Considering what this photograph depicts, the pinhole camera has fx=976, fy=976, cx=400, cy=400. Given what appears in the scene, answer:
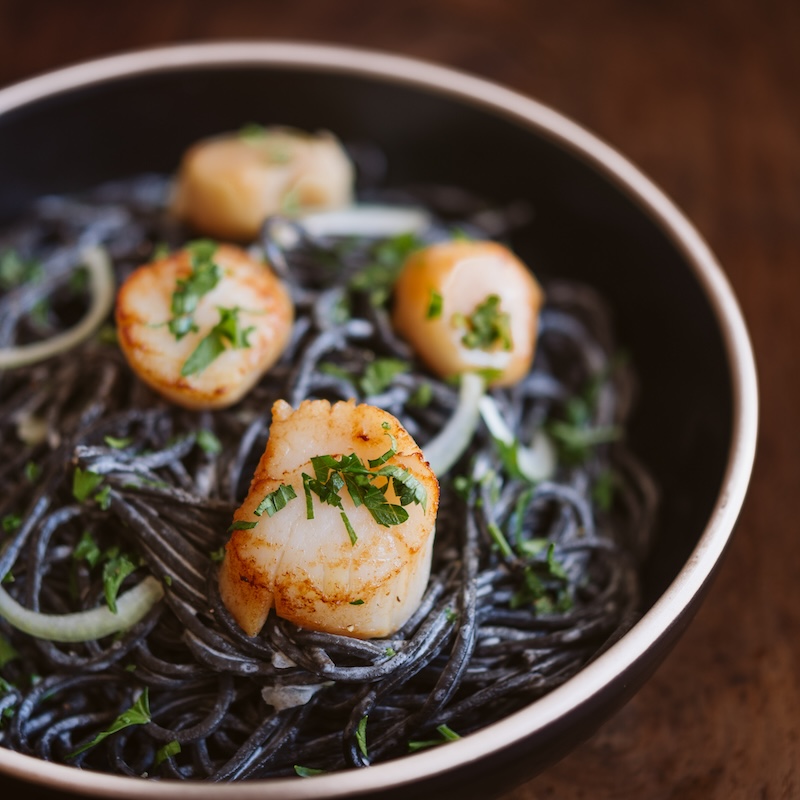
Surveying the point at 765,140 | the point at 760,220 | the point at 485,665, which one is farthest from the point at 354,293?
the point at 765,140

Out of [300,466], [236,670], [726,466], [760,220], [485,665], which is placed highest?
[760,220]

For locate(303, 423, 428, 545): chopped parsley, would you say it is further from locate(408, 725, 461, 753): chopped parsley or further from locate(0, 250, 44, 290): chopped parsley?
locate(0, 250, 44, 290): chopped parsley

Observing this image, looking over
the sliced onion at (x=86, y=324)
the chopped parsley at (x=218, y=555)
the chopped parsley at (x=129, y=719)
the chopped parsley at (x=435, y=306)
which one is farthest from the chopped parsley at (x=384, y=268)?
the chopped parsley at (x=129, y=719)

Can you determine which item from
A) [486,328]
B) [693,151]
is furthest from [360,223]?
[693,151]

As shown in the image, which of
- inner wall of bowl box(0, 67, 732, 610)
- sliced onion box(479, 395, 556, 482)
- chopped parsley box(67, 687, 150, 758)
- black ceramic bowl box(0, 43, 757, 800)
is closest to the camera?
chopped parsley box(67, 687, 150, 758)

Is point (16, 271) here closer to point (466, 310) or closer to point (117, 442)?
point (117, 442)

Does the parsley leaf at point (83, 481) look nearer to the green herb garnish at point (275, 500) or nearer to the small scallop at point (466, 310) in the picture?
the green herb garnish at point (275, 500)

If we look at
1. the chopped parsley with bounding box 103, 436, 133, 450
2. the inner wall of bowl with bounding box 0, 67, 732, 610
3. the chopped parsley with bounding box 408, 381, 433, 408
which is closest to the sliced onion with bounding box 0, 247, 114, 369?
the chopped parsley with bounding box 103, 436, 133, 450

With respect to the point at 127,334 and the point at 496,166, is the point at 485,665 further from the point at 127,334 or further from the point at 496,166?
the point at 496,166
